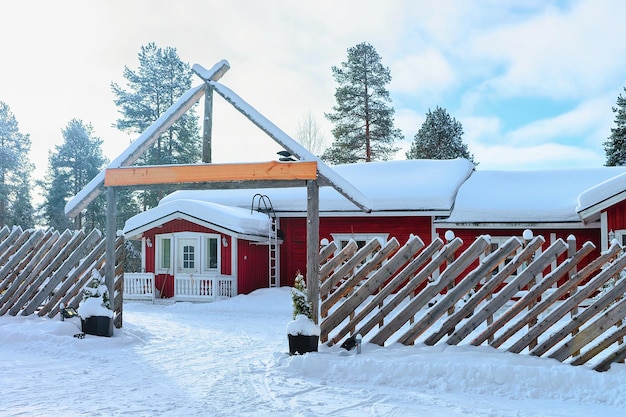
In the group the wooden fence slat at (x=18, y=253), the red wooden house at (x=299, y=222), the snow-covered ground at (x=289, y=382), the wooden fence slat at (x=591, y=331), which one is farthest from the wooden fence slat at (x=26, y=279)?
the wooden fence slat at (x=591, y=331)

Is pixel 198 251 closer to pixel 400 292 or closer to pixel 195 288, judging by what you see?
pixel 195 288

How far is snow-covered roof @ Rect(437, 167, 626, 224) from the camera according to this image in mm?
16391

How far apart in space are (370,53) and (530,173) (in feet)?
64.1

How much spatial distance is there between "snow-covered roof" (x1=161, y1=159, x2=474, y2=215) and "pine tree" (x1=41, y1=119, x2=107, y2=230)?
62.4 feet

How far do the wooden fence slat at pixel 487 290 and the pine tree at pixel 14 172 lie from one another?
3800cm

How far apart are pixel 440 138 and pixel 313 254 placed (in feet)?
97.5

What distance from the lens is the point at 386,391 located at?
578 centimetres

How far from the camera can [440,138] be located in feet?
116

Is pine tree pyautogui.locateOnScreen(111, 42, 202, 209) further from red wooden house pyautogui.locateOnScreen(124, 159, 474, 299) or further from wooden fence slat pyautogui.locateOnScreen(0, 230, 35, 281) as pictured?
wooden fence slat pyautogui.locateOnScreen(0, 230, 35, 281)

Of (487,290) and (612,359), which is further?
(487,290)

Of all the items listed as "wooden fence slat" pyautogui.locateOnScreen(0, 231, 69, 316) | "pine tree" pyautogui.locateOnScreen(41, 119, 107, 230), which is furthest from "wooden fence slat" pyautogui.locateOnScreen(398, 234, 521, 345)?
"pine tree" pyautogui.locateOnScreen(41, 119, 107, 230)

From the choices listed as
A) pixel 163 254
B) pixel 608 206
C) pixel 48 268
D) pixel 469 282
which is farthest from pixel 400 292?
pixel 163 254

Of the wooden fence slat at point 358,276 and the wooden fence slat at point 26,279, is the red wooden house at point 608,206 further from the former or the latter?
the wooden fence slat at point 26,279

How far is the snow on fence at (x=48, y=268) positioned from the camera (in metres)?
9.83
